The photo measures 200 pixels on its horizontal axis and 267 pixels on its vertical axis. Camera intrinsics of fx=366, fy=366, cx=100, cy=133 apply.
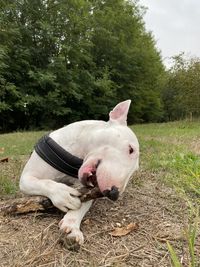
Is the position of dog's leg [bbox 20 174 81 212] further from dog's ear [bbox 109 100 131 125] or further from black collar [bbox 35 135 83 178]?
dog's ear [bbox 109 100 131 125]

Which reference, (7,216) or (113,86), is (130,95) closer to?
(113,86)

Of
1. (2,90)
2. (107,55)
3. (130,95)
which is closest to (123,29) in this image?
(107,55)

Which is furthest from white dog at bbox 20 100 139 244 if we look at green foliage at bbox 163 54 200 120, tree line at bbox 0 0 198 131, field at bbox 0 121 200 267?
green foliage at bbox 163 54 200 120

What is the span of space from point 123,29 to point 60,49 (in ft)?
18.9

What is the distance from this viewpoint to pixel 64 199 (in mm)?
2119

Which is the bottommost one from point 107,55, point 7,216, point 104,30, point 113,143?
point 7,216

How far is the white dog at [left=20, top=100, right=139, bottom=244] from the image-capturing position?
6.44ft

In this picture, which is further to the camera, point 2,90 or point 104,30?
point 104,30

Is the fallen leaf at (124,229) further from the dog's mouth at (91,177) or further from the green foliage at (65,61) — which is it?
the green foliage at (65,61)

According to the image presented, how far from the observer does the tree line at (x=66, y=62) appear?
1686 cm

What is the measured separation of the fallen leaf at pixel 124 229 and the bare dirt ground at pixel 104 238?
0.08 feet

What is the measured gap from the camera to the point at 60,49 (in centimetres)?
1825

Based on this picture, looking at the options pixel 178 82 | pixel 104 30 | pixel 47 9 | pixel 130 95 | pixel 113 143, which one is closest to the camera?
pixel 113 143

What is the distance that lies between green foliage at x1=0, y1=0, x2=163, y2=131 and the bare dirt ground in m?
13.5
